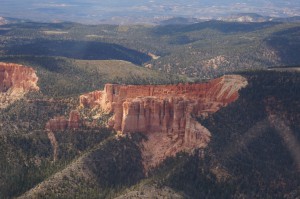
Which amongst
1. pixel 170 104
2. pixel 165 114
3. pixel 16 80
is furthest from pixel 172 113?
pixel 16 80

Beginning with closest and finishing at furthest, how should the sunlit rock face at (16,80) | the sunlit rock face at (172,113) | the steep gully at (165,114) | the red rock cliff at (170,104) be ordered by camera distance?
the sunlit rock face at (172,113) → the steep gully at (165,114) → the red rock cliff at (170,104) → the sunlit rock face at (16,80)

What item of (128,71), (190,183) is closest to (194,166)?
(190,183)

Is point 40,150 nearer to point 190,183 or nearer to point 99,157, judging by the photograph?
point 99,157

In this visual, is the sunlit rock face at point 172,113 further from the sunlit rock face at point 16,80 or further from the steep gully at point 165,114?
the sunlit rock face at point 16,80

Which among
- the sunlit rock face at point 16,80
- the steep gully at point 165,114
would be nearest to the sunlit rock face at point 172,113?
the steep gully at point 165,114

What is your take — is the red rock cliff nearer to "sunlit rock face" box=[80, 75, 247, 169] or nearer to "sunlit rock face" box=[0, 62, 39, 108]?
"sunlit rock face" box=[80, 75, 247, 169]
